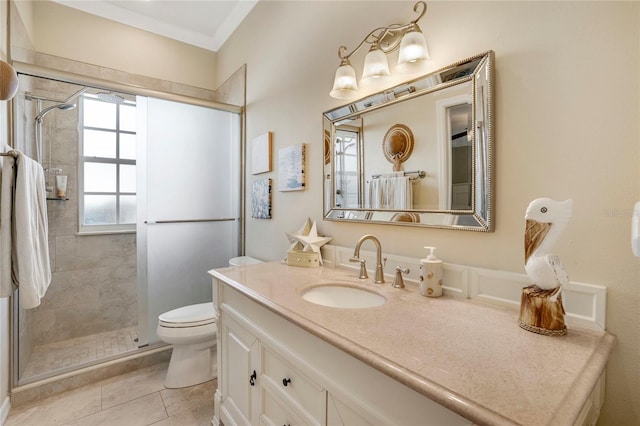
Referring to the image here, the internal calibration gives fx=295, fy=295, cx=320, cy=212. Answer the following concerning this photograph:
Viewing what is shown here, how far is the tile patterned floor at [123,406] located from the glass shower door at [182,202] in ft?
1.26

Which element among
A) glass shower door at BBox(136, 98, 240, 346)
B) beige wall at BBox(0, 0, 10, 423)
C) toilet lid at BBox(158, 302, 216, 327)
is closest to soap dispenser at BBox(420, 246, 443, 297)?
toilet lid at BBox(158, 302, 216, 327)

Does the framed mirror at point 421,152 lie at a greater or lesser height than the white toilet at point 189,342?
greater

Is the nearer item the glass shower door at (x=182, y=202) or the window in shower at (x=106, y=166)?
the glass shower door at (x=182, y=202)

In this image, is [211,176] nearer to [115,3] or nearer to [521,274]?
[115,3]

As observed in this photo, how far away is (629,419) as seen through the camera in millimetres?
767

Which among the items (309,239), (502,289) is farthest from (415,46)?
(309,239)

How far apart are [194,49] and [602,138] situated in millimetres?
3419

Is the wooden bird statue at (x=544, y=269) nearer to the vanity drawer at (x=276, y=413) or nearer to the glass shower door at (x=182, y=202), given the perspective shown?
the vanity drawer at (x=276, y=413)

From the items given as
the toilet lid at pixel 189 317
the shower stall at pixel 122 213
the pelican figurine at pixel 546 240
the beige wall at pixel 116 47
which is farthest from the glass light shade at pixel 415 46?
the beige wall at pixel 116 47

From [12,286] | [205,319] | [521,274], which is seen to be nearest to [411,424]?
[521,274]

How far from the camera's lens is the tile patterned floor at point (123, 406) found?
1.67 meters

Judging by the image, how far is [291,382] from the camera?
1.00 m

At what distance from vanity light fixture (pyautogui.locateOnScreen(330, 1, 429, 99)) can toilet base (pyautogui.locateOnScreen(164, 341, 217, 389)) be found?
1.92 metres

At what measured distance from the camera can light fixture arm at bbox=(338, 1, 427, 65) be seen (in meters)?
1.20
